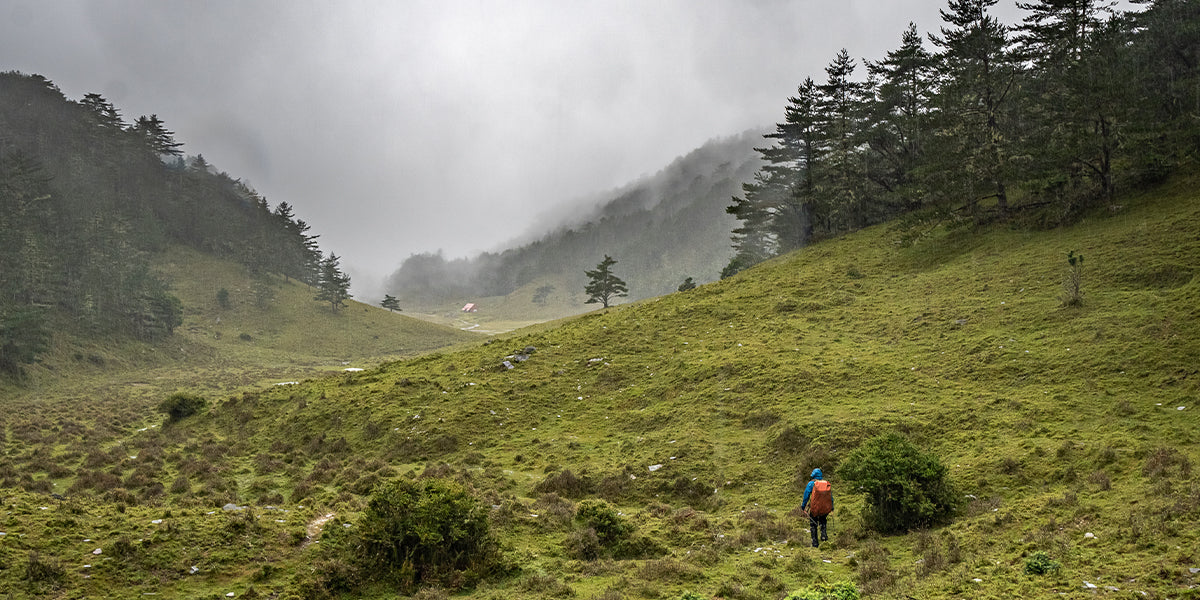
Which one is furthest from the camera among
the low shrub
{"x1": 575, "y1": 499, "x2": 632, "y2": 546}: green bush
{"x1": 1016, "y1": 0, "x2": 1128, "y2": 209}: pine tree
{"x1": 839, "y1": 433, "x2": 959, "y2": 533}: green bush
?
{"x1": 1016, "y1": 0, "x2": 1128, "y2": 209}: pine tree

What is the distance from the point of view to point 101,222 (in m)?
113

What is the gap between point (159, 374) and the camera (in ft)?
251

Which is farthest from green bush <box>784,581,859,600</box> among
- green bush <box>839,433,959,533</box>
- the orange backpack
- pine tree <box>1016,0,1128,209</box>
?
pine tree <box>1016,0,1128,209</box>

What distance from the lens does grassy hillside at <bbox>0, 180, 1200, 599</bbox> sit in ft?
37.2

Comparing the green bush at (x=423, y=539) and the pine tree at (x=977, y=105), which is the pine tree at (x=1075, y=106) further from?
the green bush at (x=423, y=539)

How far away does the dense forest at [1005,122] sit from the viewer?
34.4 metres

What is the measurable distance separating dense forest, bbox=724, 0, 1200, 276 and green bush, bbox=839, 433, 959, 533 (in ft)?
102

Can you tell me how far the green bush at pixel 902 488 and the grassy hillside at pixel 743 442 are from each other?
794 millimetres

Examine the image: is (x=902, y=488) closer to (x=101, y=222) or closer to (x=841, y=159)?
(x=841, y=159)

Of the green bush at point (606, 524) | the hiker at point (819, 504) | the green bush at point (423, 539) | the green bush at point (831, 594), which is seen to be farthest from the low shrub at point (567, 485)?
the green bush at point (831, 594)

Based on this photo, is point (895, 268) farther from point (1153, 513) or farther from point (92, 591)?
point (92, 591)

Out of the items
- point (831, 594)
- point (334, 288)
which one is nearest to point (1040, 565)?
point (831, 594)

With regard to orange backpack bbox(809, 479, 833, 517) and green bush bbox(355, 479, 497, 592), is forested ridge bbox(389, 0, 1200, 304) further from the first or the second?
green bush bbox(355, 479, 497, 592)

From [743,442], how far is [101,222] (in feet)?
455
